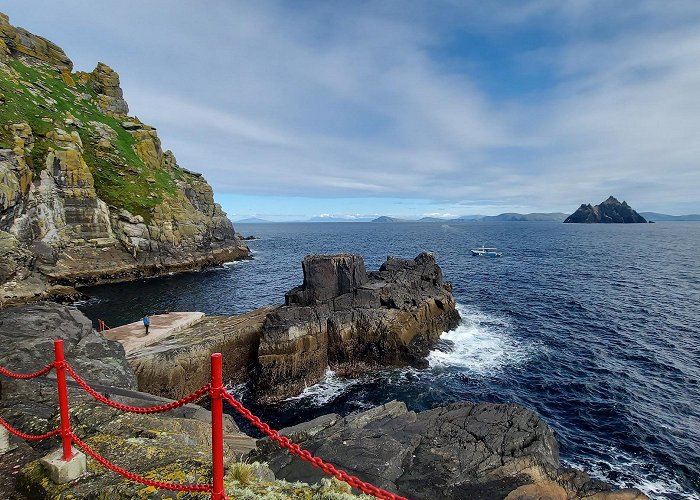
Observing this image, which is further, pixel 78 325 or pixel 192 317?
pixel 192 317

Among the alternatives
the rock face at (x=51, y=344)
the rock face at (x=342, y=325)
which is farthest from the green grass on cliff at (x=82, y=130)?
the rock face at (x=51, y=344)

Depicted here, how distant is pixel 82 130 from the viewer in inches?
2643

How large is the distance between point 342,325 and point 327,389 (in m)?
5.20

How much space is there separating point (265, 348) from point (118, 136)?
72265mm

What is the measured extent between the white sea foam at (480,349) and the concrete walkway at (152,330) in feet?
69.2

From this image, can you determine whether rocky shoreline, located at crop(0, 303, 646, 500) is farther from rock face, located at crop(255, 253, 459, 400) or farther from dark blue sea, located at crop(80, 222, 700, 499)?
rock face, located at crop(255, 253, 459, 400)

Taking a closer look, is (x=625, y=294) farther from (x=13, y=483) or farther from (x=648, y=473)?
(x=13, y=483)

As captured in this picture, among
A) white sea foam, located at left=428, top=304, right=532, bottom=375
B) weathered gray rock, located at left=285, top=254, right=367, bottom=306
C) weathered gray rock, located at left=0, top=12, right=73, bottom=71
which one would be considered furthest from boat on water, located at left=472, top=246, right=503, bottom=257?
weathered gray rock, located at left=0, top=12, right=73, bottom=71

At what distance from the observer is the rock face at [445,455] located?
11195 millimetres

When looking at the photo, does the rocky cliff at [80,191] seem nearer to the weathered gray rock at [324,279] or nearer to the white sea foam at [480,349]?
the weathered gray rock at [324,279]

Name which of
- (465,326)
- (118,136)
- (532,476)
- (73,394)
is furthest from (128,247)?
(532,476)

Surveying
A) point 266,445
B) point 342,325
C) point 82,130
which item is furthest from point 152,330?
point 82,130

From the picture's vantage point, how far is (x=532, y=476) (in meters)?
11.8

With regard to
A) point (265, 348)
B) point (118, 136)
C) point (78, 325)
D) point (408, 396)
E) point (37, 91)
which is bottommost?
point (408, 396)
